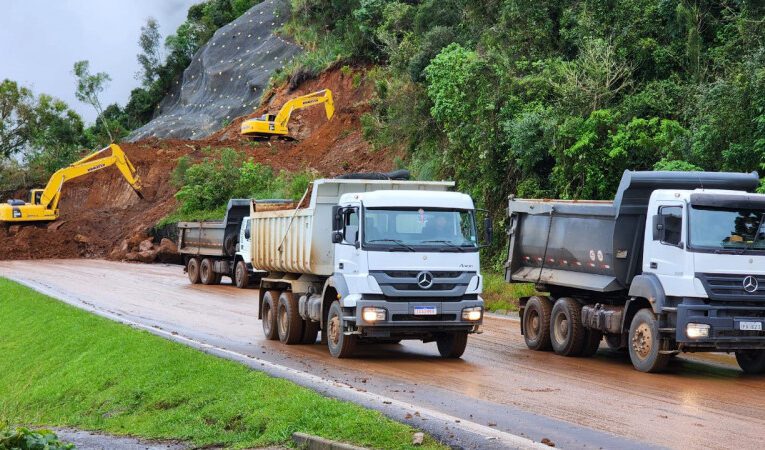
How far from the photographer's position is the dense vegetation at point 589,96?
27078 mm

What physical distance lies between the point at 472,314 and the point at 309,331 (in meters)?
4.29

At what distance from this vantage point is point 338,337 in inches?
711

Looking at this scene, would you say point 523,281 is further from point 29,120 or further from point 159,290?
point 29,120

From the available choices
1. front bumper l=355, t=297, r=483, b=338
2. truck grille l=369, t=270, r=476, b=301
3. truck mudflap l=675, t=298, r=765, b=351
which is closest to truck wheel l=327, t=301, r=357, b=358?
front bumper l=355, t=297, r=483, b=338

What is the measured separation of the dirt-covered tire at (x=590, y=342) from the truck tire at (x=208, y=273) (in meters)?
23.2

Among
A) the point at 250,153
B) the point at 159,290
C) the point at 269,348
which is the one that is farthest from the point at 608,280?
the point at 250,153

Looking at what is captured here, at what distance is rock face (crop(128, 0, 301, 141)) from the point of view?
8419 cm

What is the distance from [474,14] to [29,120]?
60.6 meters

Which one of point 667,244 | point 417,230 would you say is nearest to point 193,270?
point 417,230

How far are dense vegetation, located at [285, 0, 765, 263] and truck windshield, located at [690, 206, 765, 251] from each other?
9.09 m

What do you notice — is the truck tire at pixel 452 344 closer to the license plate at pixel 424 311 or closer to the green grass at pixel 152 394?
the license plate at pixel 424 311

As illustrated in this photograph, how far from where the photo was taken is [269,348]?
1978 centimetres

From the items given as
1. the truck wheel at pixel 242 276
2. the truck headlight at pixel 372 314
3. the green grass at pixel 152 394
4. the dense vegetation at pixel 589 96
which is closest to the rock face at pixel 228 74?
the dense vegetation at pixel 589 96

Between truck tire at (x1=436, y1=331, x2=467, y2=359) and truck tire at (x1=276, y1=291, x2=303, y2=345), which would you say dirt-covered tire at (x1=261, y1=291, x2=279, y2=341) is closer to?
truck tire at (x1=276, y1=291, x2=303, y2=345)
